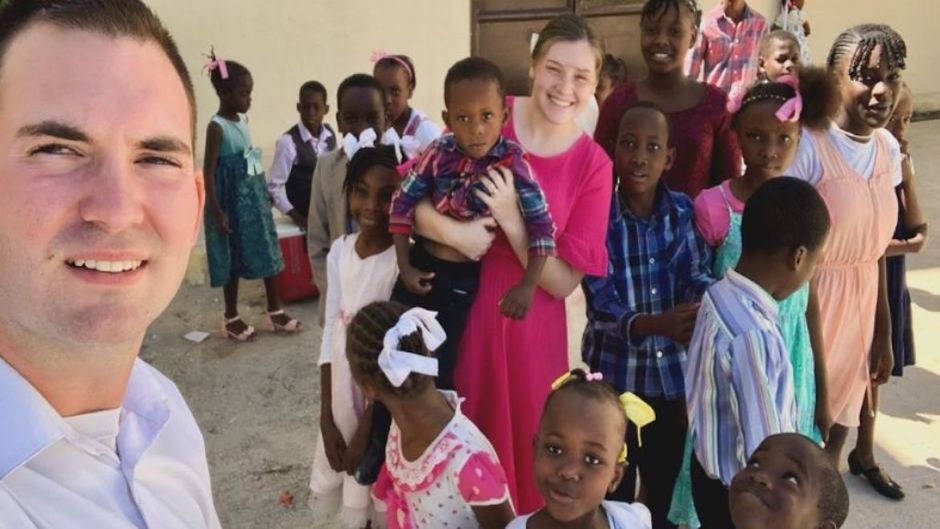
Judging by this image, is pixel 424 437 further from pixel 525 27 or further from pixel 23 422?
pixel 525 27

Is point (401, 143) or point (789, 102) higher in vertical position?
point (789, 102)

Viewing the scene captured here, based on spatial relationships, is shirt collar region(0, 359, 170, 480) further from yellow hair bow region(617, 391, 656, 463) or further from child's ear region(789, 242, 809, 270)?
child's ear region(789, 242, 809, 270)

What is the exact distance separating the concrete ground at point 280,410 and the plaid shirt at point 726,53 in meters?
1.85

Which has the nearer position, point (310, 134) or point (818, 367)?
point (818, 367)

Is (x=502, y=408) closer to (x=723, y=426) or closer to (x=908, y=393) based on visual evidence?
(x=723, y=426)

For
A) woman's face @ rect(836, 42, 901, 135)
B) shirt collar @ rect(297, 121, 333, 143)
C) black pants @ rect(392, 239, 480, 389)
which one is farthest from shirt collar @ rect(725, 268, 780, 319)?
shirt collar @ rect(297, 121, 333, 143)

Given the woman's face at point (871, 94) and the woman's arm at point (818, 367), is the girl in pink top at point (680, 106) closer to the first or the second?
the woman's face at point (871, 94)

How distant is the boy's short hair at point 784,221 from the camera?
2.06 meters

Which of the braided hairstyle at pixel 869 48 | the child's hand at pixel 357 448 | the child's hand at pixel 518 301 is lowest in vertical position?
the child's hand at pixel 357 448

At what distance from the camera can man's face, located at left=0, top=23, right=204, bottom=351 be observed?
0.94m

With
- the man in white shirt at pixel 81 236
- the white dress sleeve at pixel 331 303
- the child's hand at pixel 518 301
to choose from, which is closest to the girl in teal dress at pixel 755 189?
the child's hand at pixel 518 301

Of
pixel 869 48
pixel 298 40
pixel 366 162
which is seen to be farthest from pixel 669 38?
pixel 298 40

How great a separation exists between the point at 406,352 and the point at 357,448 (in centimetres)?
54

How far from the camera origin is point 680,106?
9.57 feet
